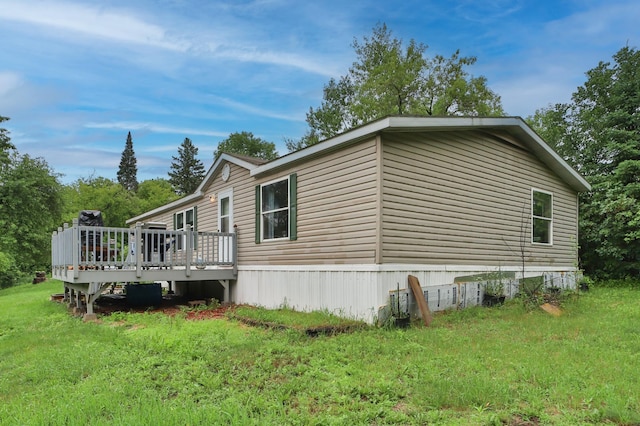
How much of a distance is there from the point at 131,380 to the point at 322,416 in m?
2.08

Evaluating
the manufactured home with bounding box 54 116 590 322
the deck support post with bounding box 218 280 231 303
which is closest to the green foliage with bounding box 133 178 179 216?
the manufactured home with bounding box 54 116 590 322

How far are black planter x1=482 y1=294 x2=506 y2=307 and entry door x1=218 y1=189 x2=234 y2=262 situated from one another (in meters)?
6.00

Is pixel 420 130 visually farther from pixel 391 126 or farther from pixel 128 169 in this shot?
pixel 128 169

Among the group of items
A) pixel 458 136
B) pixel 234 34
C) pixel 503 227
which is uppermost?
pixel 234 34

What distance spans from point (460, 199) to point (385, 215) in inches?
95.7

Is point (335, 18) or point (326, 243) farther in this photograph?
point (335, 18)

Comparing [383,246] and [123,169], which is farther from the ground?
[123,169]

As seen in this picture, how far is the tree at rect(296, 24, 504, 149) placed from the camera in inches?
993

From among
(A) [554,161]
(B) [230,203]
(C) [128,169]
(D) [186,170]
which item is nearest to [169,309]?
(B) [230,203]

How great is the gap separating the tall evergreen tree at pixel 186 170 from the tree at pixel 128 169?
25.5 ft

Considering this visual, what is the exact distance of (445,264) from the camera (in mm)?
8305

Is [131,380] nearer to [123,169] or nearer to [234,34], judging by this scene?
[234,34]

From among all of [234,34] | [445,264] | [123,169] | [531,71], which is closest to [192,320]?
[445,264]

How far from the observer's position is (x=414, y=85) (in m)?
26.0
